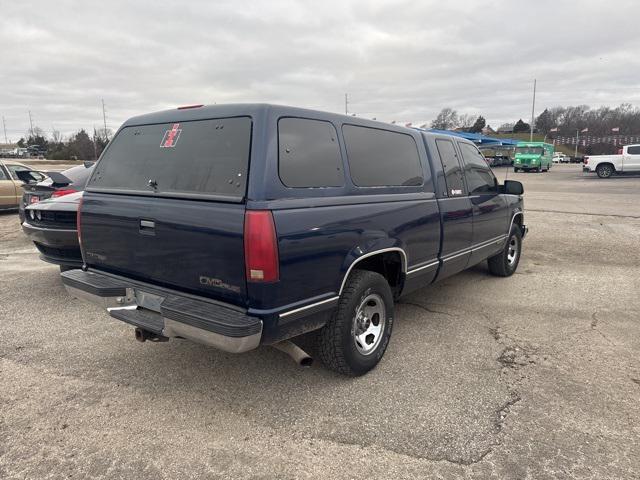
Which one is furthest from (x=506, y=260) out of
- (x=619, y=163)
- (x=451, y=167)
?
(x=619, y=163)

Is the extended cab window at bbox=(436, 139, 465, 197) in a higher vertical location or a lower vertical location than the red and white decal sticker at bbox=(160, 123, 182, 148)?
A: lower

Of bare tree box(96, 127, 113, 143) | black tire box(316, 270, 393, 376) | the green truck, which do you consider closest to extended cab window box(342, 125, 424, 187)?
black tire box(316, 270, 393, 376)

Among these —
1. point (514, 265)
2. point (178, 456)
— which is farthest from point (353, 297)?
point (514, 265)

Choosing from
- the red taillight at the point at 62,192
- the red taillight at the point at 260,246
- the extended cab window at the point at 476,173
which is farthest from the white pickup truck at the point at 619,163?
the red taillight at the point at 260,246

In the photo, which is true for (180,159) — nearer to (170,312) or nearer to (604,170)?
(170,312)

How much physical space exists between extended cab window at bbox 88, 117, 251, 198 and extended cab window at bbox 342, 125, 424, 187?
0.93 metres

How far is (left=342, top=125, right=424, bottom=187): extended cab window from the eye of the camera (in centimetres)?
346

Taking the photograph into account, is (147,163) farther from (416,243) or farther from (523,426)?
(523,426)

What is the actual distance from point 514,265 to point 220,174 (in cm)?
509

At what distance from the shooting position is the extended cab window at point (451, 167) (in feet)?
15.1

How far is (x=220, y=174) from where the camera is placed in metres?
2.88

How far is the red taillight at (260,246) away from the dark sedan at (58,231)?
3050 mm

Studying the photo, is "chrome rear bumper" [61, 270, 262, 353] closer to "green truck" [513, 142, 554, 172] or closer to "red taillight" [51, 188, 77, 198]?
"red taillight" [51, 188, 77, 198]

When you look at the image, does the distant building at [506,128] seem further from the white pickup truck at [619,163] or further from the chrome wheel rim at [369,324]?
the chrome wheel rim at [369,324]
